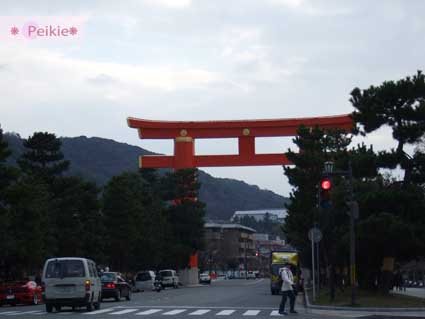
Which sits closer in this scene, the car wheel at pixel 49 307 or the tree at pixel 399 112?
the car wheel at pixel 49 307

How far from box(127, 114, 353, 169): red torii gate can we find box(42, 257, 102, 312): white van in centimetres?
4061

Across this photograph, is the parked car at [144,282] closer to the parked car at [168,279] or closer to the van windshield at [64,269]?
the parked car at [168,279]

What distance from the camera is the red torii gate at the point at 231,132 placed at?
69.2m

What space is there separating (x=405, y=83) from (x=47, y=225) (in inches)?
987

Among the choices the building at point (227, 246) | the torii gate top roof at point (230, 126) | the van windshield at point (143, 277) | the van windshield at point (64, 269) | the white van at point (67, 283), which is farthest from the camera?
the building at point (227, 246)

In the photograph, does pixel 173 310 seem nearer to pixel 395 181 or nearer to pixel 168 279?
pixel 395 181

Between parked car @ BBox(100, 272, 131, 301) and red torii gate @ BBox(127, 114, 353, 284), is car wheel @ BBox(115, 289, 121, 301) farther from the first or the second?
red torii gate @ BBox(127, 114, 353, 284)

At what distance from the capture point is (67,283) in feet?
95.7

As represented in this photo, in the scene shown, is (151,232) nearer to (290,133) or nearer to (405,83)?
(290,133)

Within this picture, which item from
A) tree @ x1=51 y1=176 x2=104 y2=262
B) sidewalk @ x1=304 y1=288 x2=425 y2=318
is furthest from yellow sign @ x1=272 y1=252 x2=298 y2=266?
sidewalk @ x1=304 y1=288 x2=425 y2=318

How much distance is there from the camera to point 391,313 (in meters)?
28.1

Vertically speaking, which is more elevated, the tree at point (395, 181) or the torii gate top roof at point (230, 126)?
the torii gate top roof at point (230, 126)

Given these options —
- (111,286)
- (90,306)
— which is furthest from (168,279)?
(90,306)

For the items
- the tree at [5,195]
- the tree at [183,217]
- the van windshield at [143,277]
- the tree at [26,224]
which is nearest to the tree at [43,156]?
the tree at [26,224]
